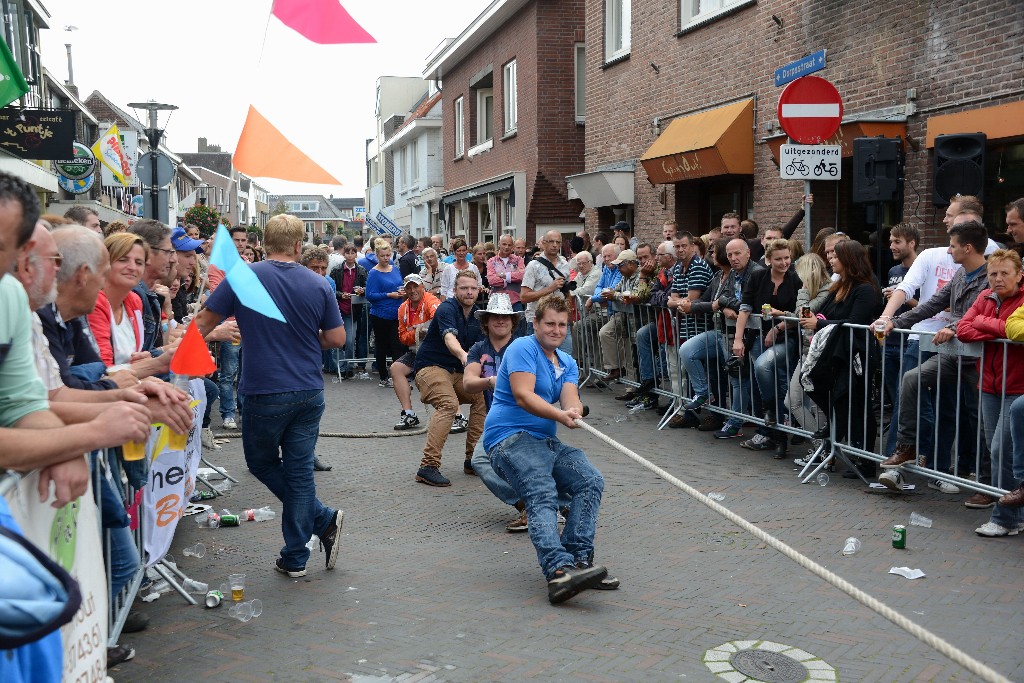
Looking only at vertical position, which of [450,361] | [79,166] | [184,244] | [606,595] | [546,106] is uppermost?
[546,106]

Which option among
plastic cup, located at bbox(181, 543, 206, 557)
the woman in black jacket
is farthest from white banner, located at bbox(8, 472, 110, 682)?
the woman in black jacket

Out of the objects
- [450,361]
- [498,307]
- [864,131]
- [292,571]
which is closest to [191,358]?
[292,571]

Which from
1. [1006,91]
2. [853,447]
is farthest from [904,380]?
[1006,91]

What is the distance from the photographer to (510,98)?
86.7 ft

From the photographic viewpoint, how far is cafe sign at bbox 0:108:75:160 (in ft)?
60.1

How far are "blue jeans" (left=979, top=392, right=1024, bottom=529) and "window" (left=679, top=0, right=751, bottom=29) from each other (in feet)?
31.9

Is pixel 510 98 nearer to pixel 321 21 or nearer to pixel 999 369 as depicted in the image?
pixel 999 369

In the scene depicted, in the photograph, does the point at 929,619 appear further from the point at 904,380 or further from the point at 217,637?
the point at 217,637

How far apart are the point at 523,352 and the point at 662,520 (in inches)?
73.5

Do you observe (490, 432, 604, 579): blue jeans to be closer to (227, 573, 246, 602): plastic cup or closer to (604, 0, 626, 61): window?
(227, 573, 246, 602): plastic cup

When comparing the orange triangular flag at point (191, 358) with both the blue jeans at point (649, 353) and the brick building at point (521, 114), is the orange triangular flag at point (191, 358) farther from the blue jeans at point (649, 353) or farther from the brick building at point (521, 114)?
the brick building at point (521, 114)

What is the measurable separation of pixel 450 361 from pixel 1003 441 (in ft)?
14.0

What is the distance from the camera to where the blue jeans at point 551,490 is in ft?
17.4

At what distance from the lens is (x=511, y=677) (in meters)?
4.23
